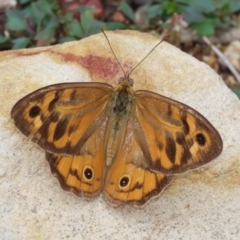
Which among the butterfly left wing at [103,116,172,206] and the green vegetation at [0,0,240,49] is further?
the green vegetation at [0,0,240,49]

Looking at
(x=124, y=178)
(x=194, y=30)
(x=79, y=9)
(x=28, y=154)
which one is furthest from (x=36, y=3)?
(x=124, y=178)

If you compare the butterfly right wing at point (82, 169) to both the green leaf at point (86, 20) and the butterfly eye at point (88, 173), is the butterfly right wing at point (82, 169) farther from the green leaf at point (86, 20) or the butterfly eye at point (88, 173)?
the green leaf at point (86, 20)

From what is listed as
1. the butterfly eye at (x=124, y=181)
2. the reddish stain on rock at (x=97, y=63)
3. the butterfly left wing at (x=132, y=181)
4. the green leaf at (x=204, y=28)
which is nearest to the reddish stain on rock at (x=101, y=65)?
the reddish stain on rock at (x=97, y=63)

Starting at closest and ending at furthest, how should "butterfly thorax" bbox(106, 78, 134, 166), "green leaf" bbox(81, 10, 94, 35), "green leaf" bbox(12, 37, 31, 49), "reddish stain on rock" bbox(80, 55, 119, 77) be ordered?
"butterfly thorax" bbox(106, 78, 134, 166), "reddish stain on rock" bbox(80, 55, 119, 77), "green leaf" bbox(81, 10, 94, 35), "green leaf" bbox(12, 37, 31, 49)

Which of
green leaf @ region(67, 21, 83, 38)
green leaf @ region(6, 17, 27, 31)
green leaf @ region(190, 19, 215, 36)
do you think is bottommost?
green leaf @ region(6, 17, 27, 31)

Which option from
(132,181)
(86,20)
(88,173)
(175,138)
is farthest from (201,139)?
(86,20)

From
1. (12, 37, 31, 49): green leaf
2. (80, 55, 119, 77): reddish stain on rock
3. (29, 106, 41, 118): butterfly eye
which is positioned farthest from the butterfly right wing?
(12, 37, 31, 49): green leaf

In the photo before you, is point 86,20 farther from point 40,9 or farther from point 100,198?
point 100,198

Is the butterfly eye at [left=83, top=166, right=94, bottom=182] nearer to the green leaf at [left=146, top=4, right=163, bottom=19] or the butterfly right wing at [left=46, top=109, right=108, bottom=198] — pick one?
the butterfly right wing at [left=46, top=109, right=108, bottom=198]
